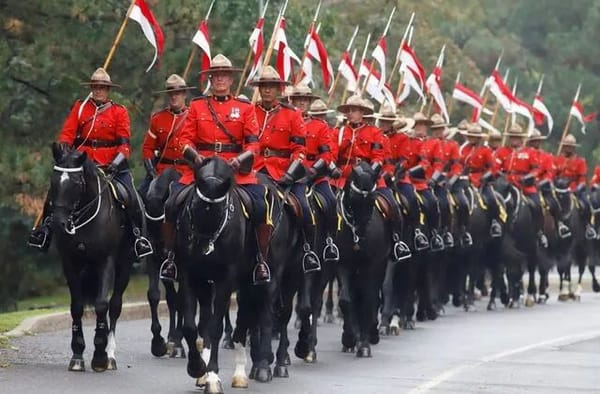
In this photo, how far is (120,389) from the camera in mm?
15180

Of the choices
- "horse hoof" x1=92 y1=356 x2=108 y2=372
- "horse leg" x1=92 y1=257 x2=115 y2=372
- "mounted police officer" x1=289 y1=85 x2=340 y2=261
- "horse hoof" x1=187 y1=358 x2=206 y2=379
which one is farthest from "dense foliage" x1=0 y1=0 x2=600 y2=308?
"horse hoof" x1=187 y1=358 x2=206 y2=379

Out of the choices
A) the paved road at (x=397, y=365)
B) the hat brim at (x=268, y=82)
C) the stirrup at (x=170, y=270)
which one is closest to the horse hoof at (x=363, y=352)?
the paved road at (x=397, y=365)

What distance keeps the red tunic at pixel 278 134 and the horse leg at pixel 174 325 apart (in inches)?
65.8

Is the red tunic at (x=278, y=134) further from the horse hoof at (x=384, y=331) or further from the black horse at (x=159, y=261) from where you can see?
the horse hoof at (x=384, y=331)

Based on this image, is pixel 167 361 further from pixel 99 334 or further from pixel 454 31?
pixel 454 31

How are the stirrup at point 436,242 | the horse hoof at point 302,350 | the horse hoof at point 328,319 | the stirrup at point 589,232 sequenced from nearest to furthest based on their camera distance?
the horse hoof at point 302,350, the horse hoof at point 328,319, the stirrup at point 436,242, the stirrup at point 589,232

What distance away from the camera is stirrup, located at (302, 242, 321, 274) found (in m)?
17.8

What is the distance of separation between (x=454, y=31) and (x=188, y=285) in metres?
46.1

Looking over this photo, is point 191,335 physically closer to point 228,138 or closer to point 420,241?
point 228,138

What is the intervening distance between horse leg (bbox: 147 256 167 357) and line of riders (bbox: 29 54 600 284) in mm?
877

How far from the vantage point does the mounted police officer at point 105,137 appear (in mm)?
17438

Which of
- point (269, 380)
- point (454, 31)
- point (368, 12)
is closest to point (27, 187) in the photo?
point (269, 380)

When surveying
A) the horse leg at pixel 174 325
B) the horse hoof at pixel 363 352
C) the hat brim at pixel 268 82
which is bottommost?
the horse hoof at pixel 363 352

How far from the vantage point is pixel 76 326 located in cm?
1672
